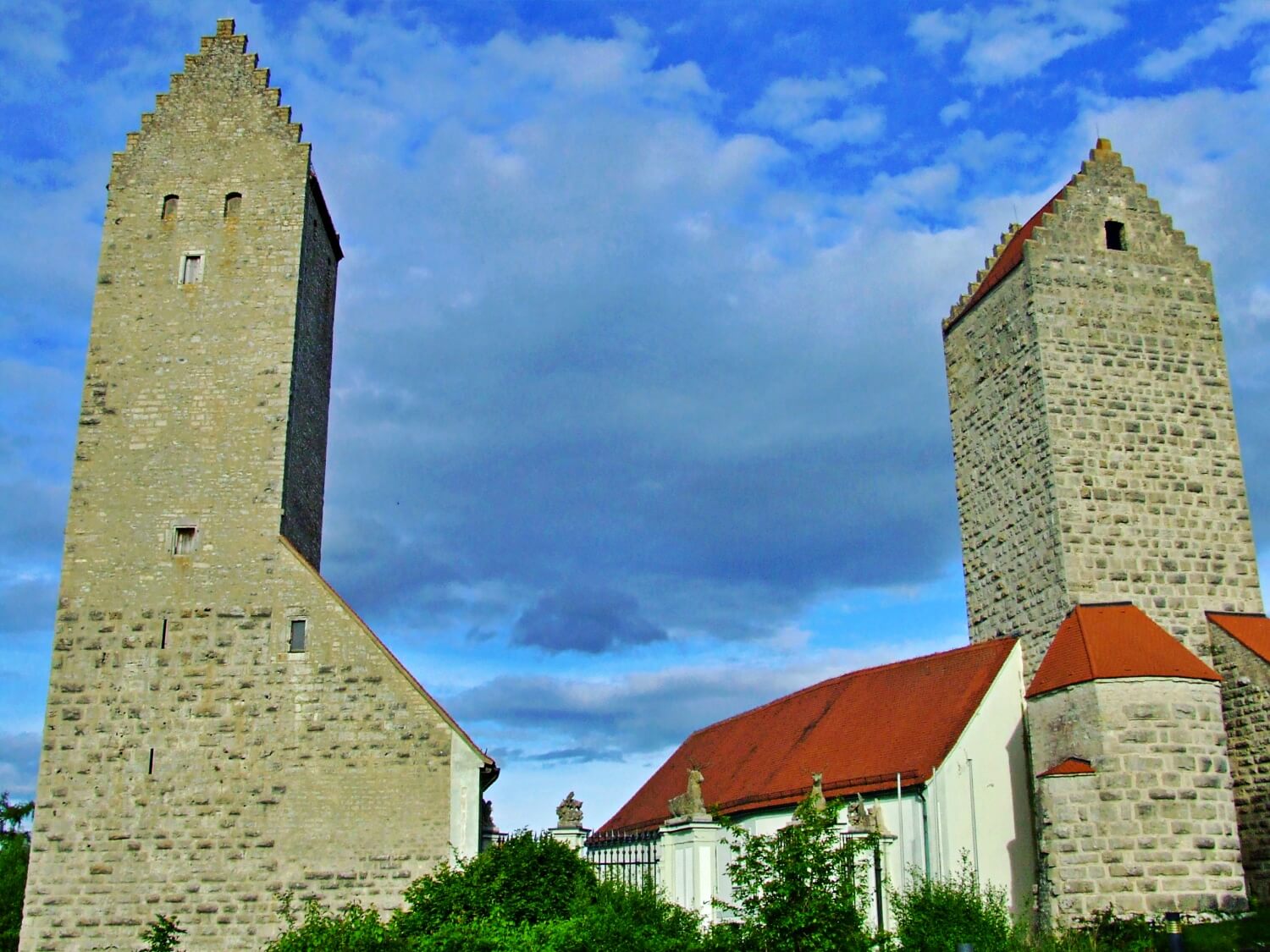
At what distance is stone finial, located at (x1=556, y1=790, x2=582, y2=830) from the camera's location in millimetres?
17688

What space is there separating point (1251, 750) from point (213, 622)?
52.9 feet

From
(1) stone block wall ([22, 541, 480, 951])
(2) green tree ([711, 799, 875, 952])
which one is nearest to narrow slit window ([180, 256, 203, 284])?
(1) stone block wall ([22, 541, 480, 951])

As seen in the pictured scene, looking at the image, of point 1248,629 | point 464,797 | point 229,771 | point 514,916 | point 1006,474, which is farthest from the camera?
point 1006,474

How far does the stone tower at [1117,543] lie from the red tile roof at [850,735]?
1247 mm

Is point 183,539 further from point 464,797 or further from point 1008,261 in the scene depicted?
point 1008,261

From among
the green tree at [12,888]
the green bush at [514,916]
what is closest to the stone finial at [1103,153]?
the green bush at [514,916]

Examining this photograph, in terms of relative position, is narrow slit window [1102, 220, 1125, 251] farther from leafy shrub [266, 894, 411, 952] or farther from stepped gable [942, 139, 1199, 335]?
leafy shrub [266, 894, 411, 952]

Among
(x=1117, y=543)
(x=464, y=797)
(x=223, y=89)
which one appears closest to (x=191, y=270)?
(x=223, y=89)

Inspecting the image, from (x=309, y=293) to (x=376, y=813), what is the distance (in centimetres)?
944

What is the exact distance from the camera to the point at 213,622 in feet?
61.0

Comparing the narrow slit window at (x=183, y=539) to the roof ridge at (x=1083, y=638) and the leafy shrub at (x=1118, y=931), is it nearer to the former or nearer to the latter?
the roof ridge at (x=1083, y=638)

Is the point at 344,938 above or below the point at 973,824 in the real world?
below

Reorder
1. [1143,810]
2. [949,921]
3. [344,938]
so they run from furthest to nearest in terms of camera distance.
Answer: [1143,810] < [949,921] < [344,938]

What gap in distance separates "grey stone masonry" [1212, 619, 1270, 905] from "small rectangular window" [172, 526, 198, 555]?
16631mm
